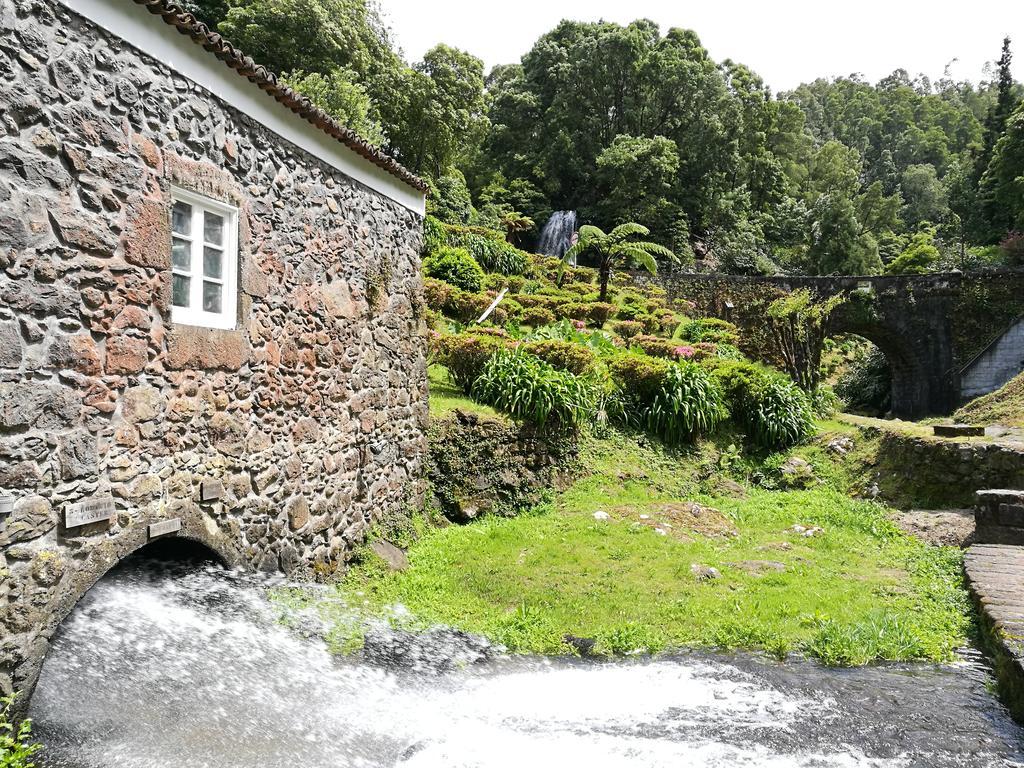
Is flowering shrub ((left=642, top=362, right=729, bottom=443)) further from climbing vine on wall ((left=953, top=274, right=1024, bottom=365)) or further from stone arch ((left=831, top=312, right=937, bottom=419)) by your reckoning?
climbing vine on wall ((left=953, top=274, right=1024, bottom=365))

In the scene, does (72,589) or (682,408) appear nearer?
(72,589)

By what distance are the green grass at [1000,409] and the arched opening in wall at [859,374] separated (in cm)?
1006

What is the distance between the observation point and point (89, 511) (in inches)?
164

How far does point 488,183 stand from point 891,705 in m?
33.9

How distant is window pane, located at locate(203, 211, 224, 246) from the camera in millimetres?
5285

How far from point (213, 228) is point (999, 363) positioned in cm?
2132

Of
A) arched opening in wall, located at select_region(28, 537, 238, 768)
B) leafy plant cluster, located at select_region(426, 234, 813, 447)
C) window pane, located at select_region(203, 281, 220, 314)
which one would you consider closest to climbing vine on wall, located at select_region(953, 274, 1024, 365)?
leafy plant cluster, located at select_region(426, 234, 813, 447)

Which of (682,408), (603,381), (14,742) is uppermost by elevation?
(603,381)

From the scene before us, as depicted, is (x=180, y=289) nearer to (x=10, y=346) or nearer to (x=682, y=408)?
(x=10, y=346)

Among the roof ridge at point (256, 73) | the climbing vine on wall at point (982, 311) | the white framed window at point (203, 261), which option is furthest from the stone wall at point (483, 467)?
the climbing vine on wall at point (982, 311)

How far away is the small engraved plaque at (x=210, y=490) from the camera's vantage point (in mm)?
5184

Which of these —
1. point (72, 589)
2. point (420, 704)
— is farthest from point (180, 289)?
point (420, 704)

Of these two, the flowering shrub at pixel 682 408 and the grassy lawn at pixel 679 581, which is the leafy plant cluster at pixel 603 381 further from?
the grassy lawn at pixel 679 581

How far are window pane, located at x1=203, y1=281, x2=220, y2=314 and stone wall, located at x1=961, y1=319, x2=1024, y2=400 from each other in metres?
20.8
